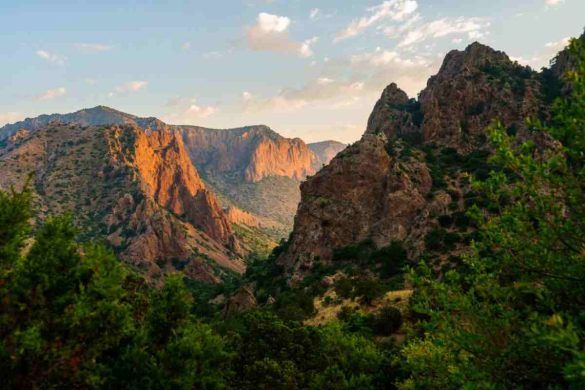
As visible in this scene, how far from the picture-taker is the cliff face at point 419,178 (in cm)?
7900

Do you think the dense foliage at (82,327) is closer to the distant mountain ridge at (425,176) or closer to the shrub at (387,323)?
the shrub at (387,323)

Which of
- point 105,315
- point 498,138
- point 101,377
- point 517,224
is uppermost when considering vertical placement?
point 498,138

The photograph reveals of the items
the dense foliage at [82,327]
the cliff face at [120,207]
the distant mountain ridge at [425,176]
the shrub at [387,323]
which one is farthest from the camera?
the cliff face at [120,207]

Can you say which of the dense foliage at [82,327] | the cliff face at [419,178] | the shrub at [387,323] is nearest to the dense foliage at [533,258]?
the dense foliage at [82,327]

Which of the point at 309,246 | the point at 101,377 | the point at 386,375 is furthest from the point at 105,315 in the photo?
the point at 309,246

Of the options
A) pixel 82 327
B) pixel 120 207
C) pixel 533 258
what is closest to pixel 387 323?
A: pixel 82 327

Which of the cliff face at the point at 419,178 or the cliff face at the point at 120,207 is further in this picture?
the cliff face at the point at 120,207

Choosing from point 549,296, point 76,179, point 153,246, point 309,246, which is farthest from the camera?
point 76,179

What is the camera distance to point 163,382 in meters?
20.2

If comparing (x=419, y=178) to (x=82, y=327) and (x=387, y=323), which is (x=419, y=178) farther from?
(x=82, y=327)

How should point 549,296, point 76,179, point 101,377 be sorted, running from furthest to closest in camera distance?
1. point 76,179
2. point 101,377
3. point 549,296

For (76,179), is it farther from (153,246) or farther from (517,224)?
(517,224)

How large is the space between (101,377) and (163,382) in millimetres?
3741

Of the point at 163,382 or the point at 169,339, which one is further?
the point at 169,339
